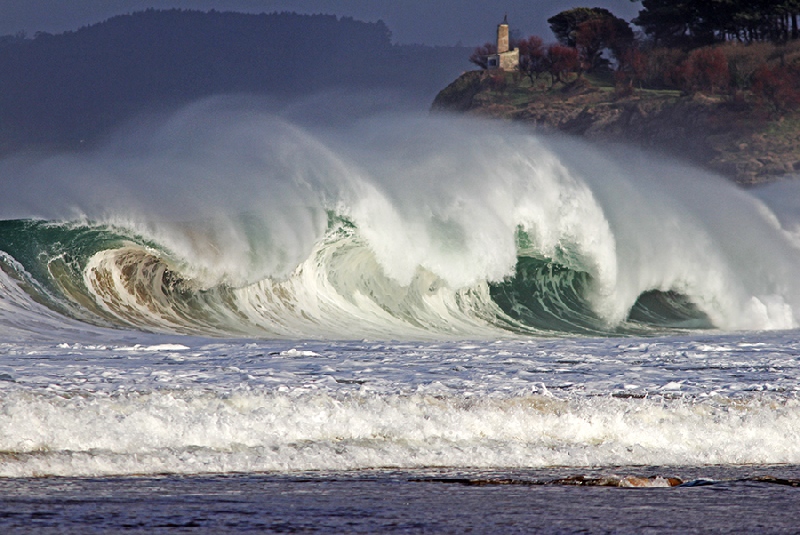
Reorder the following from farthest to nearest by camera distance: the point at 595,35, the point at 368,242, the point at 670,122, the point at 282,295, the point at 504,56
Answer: the point at 504,56 → the point at 595,35 → the point at 670,122 → the point at 368,242 → the point at 282,295

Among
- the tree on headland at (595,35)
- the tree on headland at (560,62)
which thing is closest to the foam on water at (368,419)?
the tree on headland at (560,62)

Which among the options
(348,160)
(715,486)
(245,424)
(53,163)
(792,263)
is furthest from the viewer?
(792,263)

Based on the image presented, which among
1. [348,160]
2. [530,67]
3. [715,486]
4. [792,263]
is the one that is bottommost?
[715,486]

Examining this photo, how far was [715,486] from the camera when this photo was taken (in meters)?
4.64

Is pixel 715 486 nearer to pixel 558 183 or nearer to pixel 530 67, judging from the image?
pixel 558 183

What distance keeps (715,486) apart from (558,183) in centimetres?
1369

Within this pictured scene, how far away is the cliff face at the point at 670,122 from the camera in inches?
2785

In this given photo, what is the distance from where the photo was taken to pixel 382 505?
408 centimetres

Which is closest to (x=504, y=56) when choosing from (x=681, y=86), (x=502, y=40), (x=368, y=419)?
(x=502, y=40)

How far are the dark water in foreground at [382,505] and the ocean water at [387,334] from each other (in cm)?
2

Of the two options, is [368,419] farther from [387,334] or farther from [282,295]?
[282,295]

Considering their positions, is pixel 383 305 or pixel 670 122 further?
pixel 670 122

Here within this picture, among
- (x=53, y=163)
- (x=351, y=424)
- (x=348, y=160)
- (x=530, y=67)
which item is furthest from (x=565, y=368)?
(x=530, y=67)

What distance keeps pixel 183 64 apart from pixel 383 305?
114 meters
